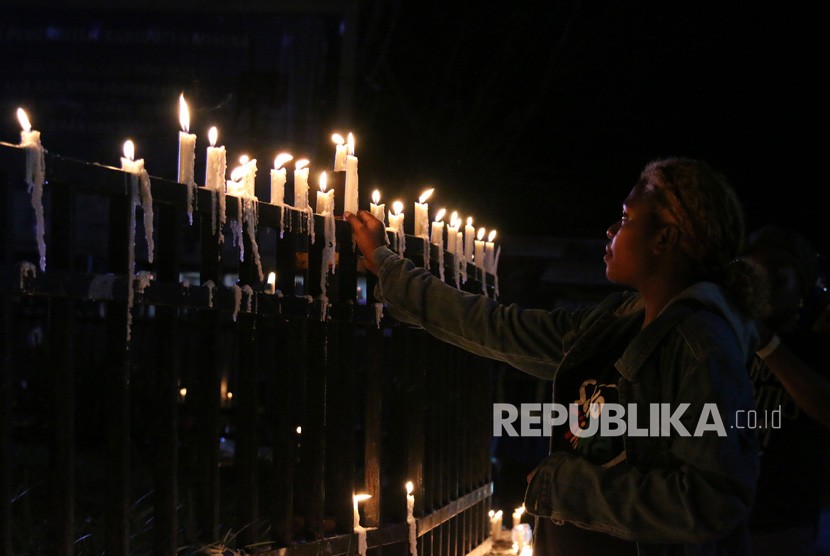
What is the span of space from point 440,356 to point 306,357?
143 cm

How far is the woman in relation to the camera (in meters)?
2.06

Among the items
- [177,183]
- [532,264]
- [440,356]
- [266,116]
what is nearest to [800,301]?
[440,356]

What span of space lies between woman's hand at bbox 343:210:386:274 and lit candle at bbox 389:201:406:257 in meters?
0.47

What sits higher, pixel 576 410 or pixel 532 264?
pixel 532 264

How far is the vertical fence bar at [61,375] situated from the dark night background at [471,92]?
7460 millimetres

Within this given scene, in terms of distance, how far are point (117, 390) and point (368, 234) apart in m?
1.19


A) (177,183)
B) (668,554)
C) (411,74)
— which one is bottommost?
(668,554)

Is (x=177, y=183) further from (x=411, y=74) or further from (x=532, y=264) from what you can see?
(x=532, y=264)

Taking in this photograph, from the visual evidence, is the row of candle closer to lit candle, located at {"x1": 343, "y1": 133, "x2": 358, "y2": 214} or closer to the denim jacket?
lit candle, located at {"x1": 343, "y1": 133, "x2": 358, "y2": 214}

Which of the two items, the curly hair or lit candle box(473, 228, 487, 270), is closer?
the curly hair

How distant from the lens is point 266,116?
11.4m

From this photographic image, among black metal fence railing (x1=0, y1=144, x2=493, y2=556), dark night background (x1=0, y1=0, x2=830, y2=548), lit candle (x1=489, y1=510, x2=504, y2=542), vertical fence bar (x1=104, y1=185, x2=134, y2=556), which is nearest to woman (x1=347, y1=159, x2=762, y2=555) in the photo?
black metal fence railing (x1=0, y1=144, x2=493, y2=556)

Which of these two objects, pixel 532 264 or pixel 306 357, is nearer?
pixel 306 357

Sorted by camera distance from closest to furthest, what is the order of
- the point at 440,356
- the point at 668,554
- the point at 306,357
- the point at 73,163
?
the point at 668,554 → the point at 73,163 → the point at 306,357 → the point at 440,356
